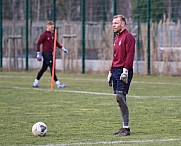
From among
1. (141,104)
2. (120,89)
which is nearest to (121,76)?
(120,89)

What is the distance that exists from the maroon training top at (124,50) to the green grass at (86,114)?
3.87ft

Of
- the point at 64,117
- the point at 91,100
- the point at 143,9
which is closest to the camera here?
the point at 64,117

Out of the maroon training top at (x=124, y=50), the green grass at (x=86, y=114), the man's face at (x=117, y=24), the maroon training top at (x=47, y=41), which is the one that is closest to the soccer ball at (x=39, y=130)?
the green grass at (x=86, y=114)

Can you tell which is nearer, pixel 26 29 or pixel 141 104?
pixel 141 104

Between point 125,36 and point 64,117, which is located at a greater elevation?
point 125,36

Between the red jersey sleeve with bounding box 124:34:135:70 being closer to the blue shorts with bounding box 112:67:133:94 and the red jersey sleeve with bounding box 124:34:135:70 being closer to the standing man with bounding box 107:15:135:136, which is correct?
the standing man with bounding box 107:15:135:136

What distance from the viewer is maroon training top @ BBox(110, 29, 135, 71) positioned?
36.2 feet

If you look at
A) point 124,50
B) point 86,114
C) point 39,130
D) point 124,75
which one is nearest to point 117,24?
point 124,50

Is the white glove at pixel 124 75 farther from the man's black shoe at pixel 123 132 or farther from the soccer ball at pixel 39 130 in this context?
the soccer ball at pixel 39 130

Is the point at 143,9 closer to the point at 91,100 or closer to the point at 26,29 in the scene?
the point at 26,29

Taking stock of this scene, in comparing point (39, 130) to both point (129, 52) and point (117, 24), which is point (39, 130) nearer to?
point (129, 52)

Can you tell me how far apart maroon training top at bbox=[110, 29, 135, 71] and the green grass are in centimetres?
118

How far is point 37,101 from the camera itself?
55.8ft

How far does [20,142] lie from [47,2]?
84.5 ft
